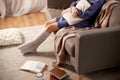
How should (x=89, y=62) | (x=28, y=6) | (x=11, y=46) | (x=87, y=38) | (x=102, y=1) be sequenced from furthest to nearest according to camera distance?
(x=28, y=6) → (x=11, y=46) → (x=102, y=1) → (x=89, y=62) → (x=87, y=38)

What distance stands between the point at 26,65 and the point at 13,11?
1.74m

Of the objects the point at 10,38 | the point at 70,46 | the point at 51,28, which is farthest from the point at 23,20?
the point at 70,46

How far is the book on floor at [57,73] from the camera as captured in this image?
2.21 metres

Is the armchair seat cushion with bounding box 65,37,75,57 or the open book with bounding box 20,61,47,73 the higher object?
the armchair seat cushion with bounding box 65,37,75,57

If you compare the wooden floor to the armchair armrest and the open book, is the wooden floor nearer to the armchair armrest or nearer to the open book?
the open book

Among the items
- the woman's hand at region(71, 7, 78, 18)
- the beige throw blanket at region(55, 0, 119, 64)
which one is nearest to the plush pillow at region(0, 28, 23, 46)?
the beige throw blanket at region(55, 0, 119, 64)

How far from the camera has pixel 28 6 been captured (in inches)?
155

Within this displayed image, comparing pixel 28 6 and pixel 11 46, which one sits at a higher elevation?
pixel 28 6

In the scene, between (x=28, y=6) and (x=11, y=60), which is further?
(x=28, y=6)

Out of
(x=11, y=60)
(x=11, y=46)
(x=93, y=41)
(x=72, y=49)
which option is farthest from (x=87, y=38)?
(x=11, y=46)

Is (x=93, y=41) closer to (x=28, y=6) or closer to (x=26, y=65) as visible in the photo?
(x=26, y=65)

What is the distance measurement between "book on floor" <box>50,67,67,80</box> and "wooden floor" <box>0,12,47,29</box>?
56.5 inches

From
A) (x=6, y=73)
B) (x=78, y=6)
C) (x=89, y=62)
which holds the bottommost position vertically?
(x=6, y=73)

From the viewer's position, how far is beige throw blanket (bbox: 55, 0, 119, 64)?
2.18 metres
